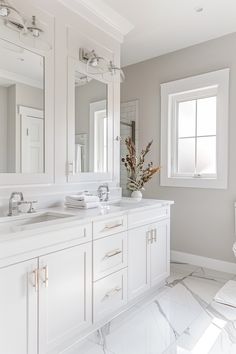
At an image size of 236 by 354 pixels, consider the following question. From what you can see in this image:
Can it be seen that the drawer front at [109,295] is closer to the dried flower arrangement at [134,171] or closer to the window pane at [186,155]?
the dried flower arrangement at [134,171]

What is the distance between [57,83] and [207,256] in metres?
2.46

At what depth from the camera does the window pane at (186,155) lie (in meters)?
3.29

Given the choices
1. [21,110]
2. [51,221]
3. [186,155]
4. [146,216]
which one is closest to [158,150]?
[186,155]

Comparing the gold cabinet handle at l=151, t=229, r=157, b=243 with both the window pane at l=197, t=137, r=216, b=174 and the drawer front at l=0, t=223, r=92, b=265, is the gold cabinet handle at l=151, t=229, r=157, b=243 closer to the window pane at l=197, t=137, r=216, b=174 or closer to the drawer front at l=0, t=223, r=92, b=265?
the drawer front at l=0, t=223, r=92, b=265

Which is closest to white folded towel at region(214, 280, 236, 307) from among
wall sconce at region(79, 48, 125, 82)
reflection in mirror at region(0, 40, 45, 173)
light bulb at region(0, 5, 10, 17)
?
reflection in mirror at region(0, 40, 45, 173)

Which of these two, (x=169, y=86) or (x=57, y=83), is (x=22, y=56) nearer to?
(x=57, y=83)

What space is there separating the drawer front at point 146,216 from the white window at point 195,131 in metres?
0.83

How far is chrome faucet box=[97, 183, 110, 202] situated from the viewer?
257 centimetres

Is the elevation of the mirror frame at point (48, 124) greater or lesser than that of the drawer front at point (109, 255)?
greater

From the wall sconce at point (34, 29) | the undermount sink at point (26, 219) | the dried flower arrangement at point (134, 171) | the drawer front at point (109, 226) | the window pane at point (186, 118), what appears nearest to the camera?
the undermount sink at point (26, 219)

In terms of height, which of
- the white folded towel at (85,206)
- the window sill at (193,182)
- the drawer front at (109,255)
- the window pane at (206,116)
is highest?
the window pane at (206,116)

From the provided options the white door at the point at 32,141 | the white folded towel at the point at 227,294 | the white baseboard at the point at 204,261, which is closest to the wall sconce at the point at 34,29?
the white door at the point at 32,141

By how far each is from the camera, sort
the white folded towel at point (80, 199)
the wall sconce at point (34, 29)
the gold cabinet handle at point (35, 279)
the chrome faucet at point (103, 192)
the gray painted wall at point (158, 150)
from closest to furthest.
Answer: the gold cabinet handle at point (35, 279)
the wall sconce at point (34, 29)
the white folded towel at point (80, 199)
the chrome faucet at point (103, 192)
the gray painted wall at point (158, 150)

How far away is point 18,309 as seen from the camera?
4.35 ft
